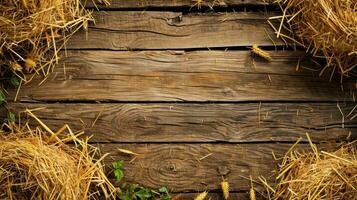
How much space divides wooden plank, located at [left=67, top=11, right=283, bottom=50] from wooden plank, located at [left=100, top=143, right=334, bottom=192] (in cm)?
57

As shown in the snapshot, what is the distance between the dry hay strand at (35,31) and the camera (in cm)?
341

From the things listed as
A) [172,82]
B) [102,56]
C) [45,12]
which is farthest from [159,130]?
[45,12]

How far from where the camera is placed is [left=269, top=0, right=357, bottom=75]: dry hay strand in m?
3.44

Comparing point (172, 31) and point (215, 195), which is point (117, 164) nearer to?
point (215, 195)

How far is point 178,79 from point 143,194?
26.1 inches

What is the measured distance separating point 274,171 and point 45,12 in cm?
152

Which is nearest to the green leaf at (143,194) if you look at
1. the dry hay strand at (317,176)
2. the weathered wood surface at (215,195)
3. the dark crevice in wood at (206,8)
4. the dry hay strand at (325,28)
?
the weathered wood surface at (215,195)

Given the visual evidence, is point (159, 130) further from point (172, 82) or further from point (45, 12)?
point (45, 12)

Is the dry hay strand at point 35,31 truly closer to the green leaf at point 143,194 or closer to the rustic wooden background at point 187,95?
the rustic wooden background at point 187,95

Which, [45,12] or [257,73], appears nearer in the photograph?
[45,12]

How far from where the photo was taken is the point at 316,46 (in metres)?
3.59

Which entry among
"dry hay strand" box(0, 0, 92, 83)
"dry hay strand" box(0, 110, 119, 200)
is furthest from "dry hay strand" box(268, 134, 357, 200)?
"dry hay strand" box(0, 0, 92, 83)

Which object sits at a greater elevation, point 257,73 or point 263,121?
point 257,73

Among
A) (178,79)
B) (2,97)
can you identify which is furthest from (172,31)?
(2,97)
